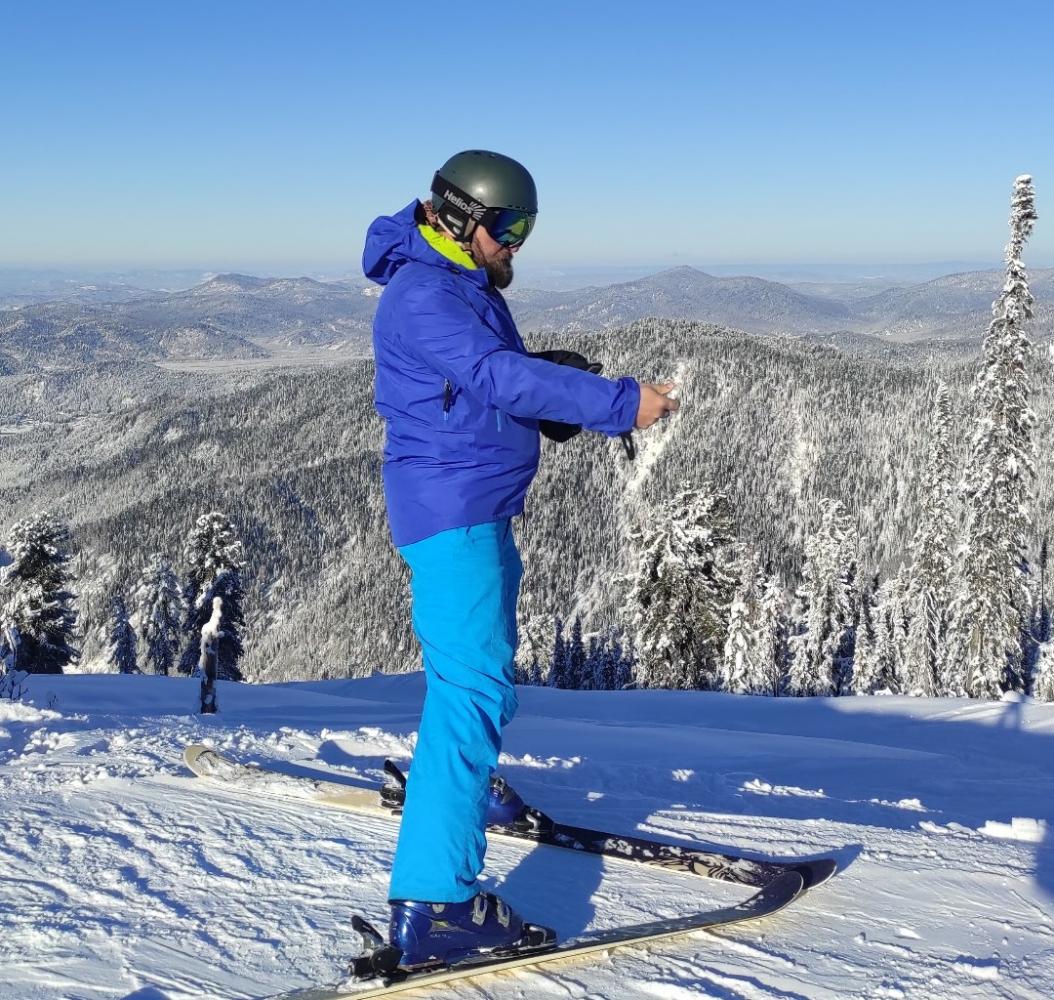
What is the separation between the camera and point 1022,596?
21500 millimetres

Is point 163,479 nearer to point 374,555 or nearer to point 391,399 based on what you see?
point 374,555

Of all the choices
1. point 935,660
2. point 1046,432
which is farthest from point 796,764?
point 1046,432

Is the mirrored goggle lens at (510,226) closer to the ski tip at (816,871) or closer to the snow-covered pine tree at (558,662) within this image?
the ski tip at (816,871)

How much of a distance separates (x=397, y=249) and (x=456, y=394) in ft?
2.03

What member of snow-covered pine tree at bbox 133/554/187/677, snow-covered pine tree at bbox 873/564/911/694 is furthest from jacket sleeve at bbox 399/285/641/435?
snow-covered pine tree at bbox 133/554/187/677

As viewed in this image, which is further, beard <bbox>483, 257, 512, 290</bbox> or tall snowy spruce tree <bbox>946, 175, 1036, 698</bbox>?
tall snowy spruce tree <bbox>946, 175, 1036, 698</bbox>

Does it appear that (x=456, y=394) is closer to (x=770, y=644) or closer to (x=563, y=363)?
(x=563, y=363)

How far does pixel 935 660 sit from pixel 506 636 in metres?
29.3

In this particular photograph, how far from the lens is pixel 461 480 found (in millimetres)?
2824

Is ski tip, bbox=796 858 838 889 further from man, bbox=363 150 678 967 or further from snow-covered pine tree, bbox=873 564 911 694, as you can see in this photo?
snow-covered pine tree, bbox=873 564 911 694

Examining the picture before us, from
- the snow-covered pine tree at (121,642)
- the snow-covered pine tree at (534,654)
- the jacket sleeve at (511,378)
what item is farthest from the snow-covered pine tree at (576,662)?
the jacket sleeve at (511,378)

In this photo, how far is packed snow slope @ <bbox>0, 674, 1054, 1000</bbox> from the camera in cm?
270

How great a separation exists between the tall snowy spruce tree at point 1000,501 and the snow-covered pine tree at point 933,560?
15.5 feet

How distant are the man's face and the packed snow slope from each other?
2.26 metres
